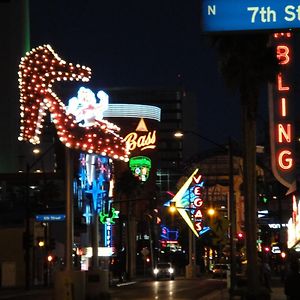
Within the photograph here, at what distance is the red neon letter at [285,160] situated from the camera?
1818 inches

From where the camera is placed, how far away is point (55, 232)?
82.2m

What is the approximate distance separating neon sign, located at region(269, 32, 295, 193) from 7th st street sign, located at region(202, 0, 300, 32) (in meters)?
21.7

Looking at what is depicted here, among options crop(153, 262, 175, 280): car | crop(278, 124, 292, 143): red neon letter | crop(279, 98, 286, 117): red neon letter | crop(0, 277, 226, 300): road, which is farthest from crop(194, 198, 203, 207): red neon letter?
crop(279, 98, 286, 117): red neon letter

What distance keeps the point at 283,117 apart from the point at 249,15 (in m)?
23.6

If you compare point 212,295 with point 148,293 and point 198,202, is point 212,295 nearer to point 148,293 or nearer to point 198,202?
point 148,293

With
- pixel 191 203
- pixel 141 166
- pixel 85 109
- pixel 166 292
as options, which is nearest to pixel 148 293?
pixel 166 292

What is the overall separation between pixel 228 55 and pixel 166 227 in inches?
4044

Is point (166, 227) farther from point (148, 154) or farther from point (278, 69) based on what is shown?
point (278, 69)

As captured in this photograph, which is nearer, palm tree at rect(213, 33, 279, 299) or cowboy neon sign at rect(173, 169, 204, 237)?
palm tree at rect(213, 33, 279, 299)

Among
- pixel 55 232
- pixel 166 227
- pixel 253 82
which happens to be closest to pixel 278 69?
pixel 253 82

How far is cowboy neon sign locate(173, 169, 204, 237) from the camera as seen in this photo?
77938 millimetres

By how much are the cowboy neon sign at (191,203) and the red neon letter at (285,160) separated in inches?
1183

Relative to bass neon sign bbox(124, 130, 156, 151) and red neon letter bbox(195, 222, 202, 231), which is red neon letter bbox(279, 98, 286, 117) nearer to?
red neon letter bbox(195, 222, 202, 231)

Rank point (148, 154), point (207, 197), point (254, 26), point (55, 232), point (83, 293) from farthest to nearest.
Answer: point (148, 154), point (207, 197), point (55, 232), point (83, 293), point (254, 26)
